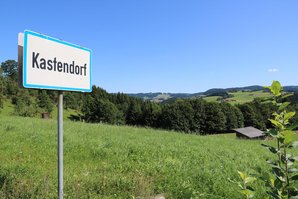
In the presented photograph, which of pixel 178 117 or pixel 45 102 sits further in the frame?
pixel 178 117

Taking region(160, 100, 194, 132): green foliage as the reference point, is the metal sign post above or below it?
above

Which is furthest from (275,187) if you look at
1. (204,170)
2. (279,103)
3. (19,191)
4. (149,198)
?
(204,170)

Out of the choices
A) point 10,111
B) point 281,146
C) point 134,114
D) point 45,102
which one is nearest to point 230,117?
point 134,114

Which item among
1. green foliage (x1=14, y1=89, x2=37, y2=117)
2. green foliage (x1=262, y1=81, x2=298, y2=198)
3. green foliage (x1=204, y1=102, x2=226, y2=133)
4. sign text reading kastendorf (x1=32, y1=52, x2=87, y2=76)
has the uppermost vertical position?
sign text reading kastendorf (x1=32, y1=52, x2=87, y2=76)

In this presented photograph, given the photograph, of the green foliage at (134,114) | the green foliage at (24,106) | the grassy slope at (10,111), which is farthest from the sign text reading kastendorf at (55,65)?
the green foliage at (134,114)

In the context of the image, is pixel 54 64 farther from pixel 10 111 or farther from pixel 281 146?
pixel 10 111

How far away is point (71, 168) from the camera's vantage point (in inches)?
245

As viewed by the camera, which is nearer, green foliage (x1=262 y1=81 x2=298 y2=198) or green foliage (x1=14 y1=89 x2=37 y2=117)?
green foliage (x1=262 y1=81 x2=298 y2=198)

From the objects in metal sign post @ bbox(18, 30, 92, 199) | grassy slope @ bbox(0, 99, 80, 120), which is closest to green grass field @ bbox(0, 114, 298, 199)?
metal sign post @ bbox(18, 30, 92, 199)

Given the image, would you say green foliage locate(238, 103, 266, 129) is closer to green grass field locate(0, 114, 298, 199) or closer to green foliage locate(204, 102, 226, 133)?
green foliage locate(204, 102, 226, 133)

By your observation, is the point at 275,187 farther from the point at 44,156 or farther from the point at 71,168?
the point at 44,156

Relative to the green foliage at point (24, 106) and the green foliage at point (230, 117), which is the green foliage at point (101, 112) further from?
the green foliage at point (230, 117)

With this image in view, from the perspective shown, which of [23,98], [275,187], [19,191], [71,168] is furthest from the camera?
[23,98]

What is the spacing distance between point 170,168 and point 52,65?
14.4ft
